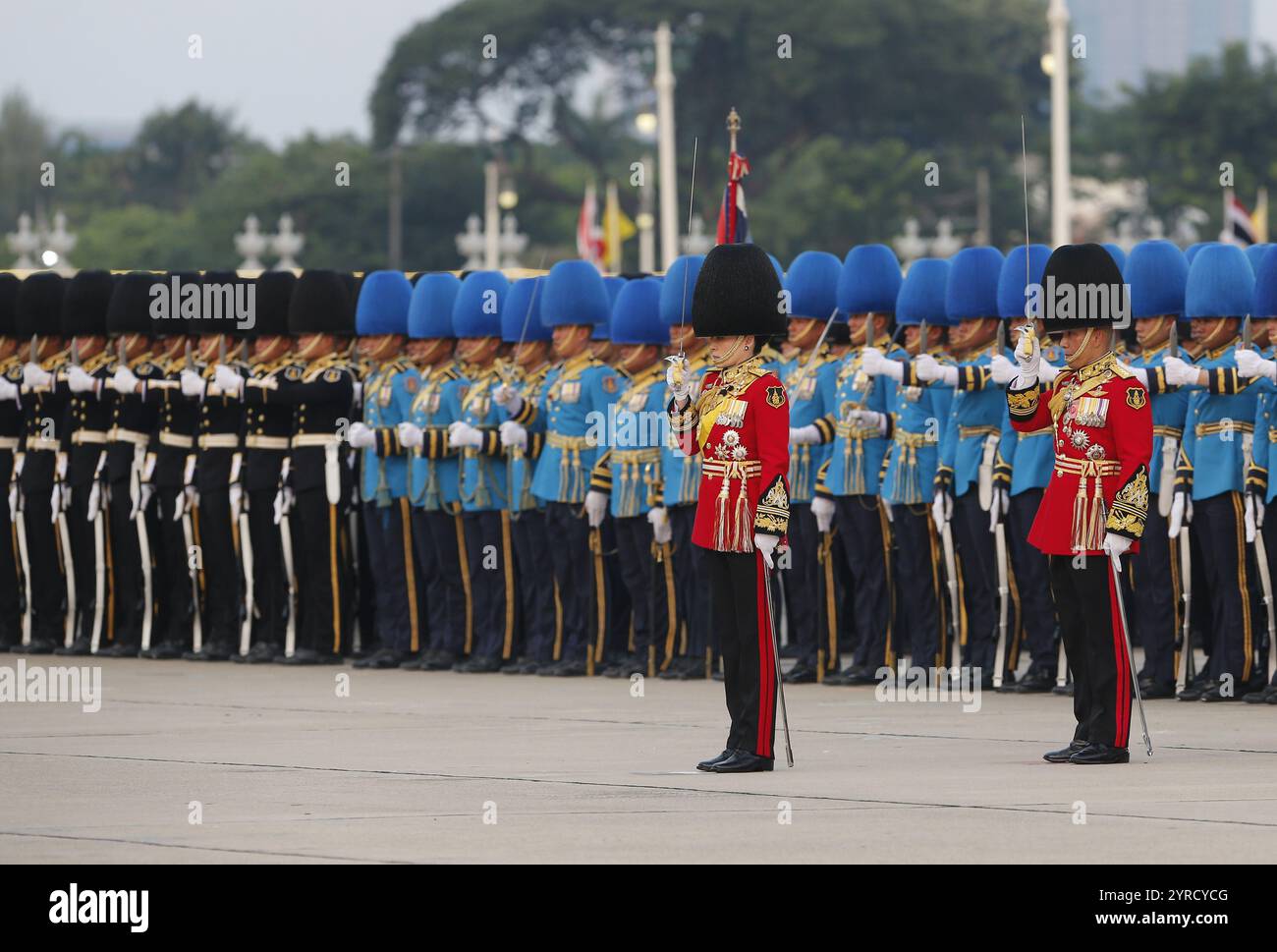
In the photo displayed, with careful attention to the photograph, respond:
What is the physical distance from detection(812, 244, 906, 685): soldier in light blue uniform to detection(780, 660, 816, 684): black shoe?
134 millimetres

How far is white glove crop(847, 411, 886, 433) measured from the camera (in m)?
12.6

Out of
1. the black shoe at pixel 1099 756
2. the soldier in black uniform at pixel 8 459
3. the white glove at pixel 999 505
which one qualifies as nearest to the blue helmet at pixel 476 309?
the soldier in black uniform at pixel 8 459

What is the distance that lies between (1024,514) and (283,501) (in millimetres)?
4082

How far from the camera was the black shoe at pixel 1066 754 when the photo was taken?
9.54 metres

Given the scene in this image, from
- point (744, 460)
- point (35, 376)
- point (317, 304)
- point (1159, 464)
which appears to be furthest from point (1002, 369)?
point (35, 376)

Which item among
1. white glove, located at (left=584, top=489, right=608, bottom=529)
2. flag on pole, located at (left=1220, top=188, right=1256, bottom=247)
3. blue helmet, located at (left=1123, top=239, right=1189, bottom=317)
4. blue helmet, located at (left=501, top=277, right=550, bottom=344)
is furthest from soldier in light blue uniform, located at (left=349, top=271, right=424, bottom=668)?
flag on pole, located at (left=1220, top=188, right=1256, bottom=247)

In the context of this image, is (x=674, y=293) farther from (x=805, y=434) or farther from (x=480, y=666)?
(x=480, y=666)

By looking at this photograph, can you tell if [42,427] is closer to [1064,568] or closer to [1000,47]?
[1064,568]

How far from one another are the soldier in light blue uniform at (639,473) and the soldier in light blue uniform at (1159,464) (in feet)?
7.92

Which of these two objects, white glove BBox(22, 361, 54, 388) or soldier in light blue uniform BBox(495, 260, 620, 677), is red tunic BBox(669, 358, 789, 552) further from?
white glove BBox(22, 361, 54, 388)

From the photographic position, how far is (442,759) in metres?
9.88

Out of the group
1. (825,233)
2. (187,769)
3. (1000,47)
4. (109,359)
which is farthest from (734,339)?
(1000,47)
